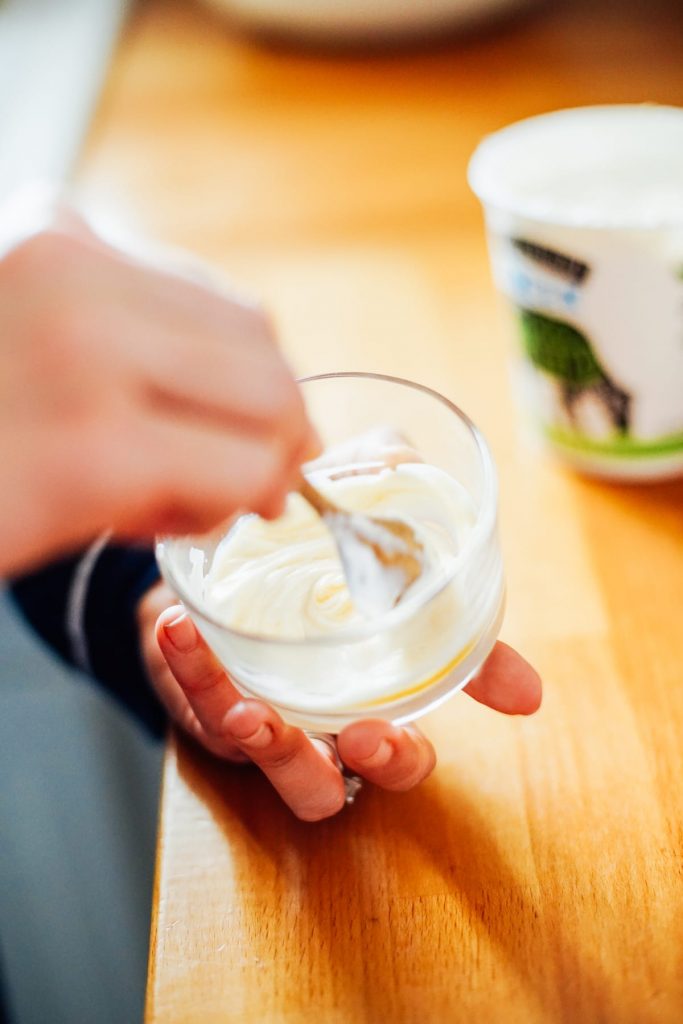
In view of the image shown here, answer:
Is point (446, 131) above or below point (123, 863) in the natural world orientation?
above

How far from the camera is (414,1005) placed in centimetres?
34

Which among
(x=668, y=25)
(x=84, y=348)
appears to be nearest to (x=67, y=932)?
(x=84, y=348)

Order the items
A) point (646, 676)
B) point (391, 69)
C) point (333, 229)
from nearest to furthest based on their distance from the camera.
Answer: point (646, 676) < point (333, 229) < point (391, 69)

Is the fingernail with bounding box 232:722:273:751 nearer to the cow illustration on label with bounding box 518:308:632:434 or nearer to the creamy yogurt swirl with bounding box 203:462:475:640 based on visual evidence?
the creamy yogurt swirl with bounding box 203:462:475:640

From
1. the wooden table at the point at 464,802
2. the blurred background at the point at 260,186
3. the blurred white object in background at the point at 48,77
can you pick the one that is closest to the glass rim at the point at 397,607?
the wooden table at the point at 464,802

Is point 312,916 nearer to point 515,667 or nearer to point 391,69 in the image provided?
point 515,667

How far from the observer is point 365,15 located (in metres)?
0.93

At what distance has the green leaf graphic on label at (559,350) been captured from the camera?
48 cm

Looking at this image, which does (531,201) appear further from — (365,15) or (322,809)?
(365,15)

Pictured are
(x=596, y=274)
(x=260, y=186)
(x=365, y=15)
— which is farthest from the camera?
(x=365, y=15)

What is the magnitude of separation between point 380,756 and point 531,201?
0.31m

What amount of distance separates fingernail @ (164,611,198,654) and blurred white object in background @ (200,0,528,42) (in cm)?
75

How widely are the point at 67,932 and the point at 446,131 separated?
76 centimetres

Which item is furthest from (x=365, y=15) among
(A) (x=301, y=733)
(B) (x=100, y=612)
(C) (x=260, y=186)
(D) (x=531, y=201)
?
(A) (x=301, y=733)
